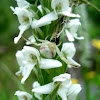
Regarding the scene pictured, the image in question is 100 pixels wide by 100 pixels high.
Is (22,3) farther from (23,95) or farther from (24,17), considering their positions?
(23,95)

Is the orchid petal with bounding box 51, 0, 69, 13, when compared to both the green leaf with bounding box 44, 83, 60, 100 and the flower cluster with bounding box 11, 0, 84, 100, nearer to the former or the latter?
the flower cluster with bounding box 11, 0, 84, 100

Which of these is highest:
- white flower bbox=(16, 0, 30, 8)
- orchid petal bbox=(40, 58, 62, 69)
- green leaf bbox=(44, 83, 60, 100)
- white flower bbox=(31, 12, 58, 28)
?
white flower bbox=(16, 0, 30, 8)

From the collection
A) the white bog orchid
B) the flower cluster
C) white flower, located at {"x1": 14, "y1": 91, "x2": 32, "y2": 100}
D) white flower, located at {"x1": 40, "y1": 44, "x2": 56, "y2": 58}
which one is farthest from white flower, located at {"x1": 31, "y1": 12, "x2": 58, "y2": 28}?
white flower, located at {"x1": 14, "y1": 91, "x2": 32, "y2": 100}

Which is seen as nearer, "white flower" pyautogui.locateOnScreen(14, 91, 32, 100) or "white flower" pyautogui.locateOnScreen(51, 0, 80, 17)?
"white flower" pyautogui.locateOnScreen(51, 0, 80, 17)

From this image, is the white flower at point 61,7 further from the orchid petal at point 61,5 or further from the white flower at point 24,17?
the white flower at point 24,17

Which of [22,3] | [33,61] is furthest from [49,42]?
[22,3]

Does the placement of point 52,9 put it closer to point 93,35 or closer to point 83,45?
point 83,45

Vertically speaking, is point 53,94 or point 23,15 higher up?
point 23,15

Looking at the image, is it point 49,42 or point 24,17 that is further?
point 24,17

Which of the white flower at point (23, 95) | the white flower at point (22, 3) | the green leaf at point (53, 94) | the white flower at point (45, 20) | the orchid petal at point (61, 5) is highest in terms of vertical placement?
the white flower at point (22, 3)

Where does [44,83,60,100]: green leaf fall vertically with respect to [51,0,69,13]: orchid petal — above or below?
below

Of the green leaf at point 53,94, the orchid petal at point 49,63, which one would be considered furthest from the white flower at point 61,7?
the green leaf at point 53,94
